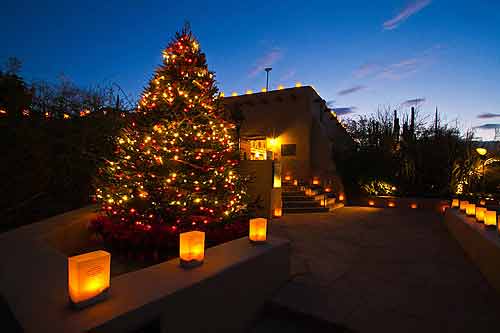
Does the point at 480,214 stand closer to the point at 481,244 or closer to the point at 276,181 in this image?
the point at 481,244

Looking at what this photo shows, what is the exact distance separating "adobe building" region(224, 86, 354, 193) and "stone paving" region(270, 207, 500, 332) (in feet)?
18.4

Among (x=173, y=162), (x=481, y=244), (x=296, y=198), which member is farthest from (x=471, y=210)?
(x=173, y=162)

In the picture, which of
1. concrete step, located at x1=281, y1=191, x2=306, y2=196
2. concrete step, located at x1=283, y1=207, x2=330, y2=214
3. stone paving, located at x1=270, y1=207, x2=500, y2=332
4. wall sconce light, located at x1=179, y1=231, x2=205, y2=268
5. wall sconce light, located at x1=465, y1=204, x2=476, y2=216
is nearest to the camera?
wall sconce light, located at x1=179, y1=231, x2=205, y2=268

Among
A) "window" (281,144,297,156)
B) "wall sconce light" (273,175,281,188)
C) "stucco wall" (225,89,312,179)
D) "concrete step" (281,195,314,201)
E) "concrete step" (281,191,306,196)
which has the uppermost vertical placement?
"stucco wall" (225,89,312,179)

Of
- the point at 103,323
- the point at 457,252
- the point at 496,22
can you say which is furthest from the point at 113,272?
the point at 496,22

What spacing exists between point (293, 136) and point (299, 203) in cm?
415

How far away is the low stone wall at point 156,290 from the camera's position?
4.41ft

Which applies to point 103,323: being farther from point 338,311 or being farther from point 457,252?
point 457,252

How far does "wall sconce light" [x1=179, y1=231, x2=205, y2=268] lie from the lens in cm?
205

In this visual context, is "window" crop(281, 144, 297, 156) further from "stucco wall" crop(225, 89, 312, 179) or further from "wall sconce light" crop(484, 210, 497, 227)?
"wall sconce light" crop(484, 210, 497, 227)

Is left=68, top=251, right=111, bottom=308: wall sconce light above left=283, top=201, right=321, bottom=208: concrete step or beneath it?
above

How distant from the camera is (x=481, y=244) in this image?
11.0 ft

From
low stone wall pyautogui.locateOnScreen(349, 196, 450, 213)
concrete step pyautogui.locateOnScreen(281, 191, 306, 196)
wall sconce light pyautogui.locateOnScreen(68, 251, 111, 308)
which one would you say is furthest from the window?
wall sconce light pyautogui.locateOnScreen(68, 251, 111, 308)

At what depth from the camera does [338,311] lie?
229cm
